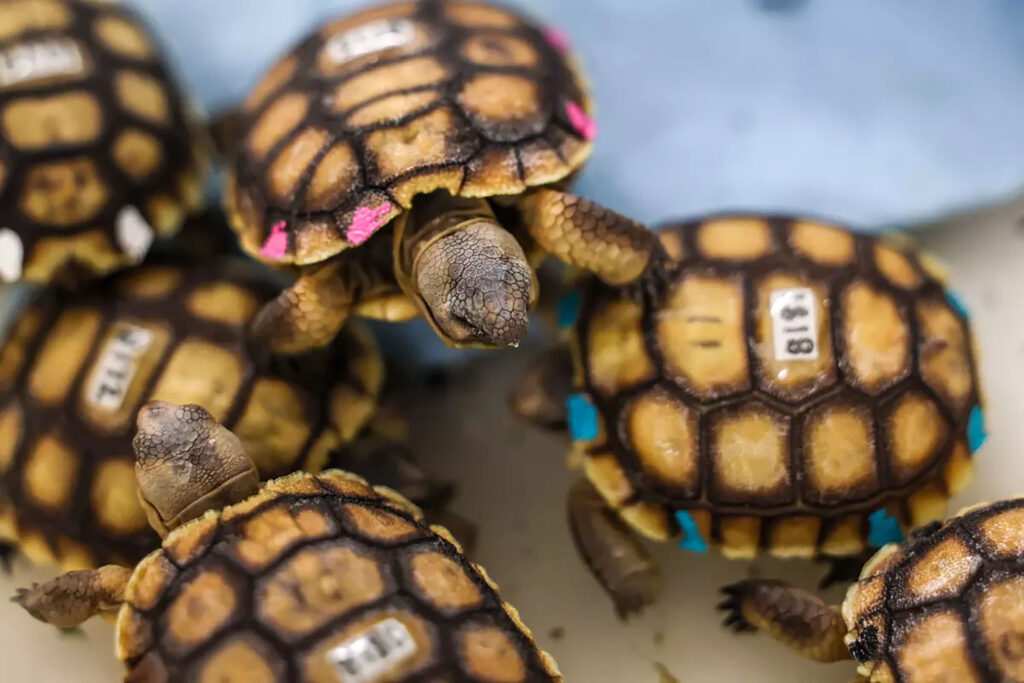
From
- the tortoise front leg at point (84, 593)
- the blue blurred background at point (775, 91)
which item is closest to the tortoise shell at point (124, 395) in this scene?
the tortoise front leg at point (84, 593)

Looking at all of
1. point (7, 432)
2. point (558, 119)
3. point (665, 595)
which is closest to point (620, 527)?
point (665, 595)

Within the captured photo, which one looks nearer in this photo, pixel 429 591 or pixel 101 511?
pixel 429 591

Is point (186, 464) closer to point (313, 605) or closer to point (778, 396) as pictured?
point (313, 605)

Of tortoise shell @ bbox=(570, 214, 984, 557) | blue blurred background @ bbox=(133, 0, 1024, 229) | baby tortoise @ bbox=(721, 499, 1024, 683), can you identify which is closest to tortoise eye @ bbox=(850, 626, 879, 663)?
baby tortoise @ bbox=(721, 499, 1024, 683)

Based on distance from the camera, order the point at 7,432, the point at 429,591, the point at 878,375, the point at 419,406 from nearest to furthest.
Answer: the point at 429,591, the point at 878,375, the point at 7,432, the point at 419,406

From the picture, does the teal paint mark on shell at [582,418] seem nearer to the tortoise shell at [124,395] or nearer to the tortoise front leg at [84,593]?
the tortoise shell at [124,395]

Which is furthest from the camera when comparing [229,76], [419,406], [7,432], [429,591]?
[229,76]

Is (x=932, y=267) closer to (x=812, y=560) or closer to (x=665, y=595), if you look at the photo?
(x=812, y=560)
